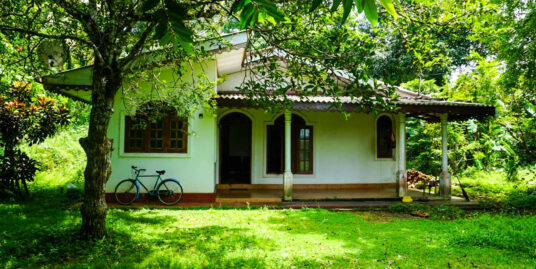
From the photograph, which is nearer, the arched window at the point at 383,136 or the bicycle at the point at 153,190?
the bicycle at the point at 153,190

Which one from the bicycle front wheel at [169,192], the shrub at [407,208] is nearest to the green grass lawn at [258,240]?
the shrub at [407,208]

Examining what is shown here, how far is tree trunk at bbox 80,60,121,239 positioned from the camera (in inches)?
176

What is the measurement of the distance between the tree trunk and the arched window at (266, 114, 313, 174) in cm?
651

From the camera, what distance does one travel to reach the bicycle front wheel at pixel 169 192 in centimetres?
776

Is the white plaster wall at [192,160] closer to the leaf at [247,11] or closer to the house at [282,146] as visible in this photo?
the house at [282,146]

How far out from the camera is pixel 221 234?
212 inches

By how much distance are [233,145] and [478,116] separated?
353 inches

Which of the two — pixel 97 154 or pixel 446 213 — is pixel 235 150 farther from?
pixel 97 154

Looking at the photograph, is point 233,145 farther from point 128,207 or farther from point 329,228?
point 329,228

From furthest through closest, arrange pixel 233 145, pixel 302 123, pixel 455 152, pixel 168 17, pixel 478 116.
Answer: pixel 233 145
pixel 455 152
pixel 302 123
pixel 478 116
pixel 168 17

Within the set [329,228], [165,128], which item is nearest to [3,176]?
[165,128]

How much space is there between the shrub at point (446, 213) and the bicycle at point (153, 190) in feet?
19.1

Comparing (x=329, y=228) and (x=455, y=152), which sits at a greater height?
(x=455, y=152)

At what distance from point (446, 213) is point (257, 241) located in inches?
196
